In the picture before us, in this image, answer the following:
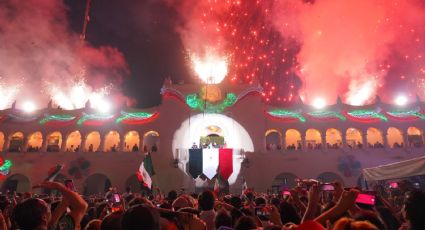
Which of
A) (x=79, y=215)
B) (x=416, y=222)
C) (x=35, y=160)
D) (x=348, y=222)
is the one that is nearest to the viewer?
(x=348, y=222)

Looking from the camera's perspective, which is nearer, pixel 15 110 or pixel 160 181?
pixel 160 181

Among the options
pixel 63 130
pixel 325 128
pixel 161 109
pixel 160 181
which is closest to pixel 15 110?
pixel 63 130

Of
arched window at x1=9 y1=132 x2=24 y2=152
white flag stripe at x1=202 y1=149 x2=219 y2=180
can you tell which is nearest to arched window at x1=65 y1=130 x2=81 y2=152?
arched window at x1=9 y1=132 x2=24 y2=152

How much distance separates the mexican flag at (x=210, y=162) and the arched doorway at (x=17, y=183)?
19.0 m

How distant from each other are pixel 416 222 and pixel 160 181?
28976 millimetres

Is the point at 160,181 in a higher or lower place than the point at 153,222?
lower

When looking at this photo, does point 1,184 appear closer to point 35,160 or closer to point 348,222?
point 35,160

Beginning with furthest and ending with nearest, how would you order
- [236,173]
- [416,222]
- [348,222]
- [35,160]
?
[35,160], [236,173], [416,222], [348,222]

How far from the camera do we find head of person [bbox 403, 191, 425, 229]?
3365 mm

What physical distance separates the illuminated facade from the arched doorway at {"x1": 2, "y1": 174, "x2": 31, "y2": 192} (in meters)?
0.11

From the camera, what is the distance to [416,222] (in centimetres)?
338

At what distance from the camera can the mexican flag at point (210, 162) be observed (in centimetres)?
2828

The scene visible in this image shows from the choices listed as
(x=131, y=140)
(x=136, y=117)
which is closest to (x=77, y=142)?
(x=131, y=140)

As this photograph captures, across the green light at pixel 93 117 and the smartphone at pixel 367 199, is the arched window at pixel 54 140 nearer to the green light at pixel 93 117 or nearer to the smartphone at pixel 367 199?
the green light at pixel 93 117
